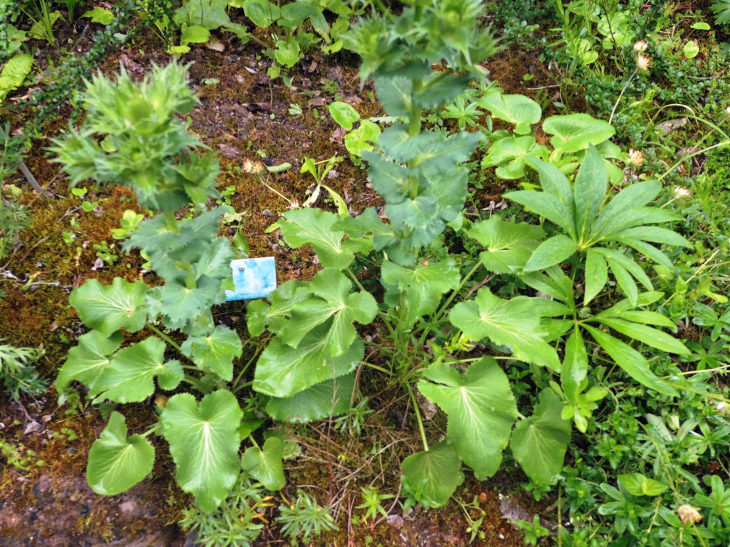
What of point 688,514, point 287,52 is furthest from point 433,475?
point 287,52

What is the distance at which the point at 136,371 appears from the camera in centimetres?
203

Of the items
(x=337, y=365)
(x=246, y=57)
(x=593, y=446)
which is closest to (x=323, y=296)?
(x=337, y=365)

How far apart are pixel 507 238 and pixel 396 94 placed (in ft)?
3.44

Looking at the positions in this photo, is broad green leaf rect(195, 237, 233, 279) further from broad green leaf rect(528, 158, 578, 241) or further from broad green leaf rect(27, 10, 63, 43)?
broad green leaf rect(27, 10, 63, 43)

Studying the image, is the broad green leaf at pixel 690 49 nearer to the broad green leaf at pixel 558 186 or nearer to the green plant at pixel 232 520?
the broad green leaf at pixel 558 186

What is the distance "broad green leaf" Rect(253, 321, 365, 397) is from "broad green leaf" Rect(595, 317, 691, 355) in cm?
123

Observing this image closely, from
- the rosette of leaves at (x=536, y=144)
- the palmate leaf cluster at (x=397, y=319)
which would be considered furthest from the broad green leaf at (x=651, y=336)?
the rosette of leaves at (x=536, y=144)

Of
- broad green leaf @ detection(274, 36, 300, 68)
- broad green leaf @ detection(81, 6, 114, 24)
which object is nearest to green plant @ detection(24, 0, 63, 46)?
broad green leaf @ detection(81, 6, 114, 24)

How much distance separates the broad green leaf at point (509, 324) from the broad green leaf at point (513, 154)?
2.79 ft

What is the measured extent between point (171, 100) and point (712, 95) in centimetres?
353

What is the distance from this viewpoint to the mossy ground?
211 cm

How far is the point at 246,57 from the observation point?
11.2ft

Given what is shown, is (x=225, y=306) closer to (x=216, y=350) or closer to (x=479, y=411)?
(x=216, y=350)

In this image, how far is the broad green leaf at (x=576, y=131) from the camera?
263cm
